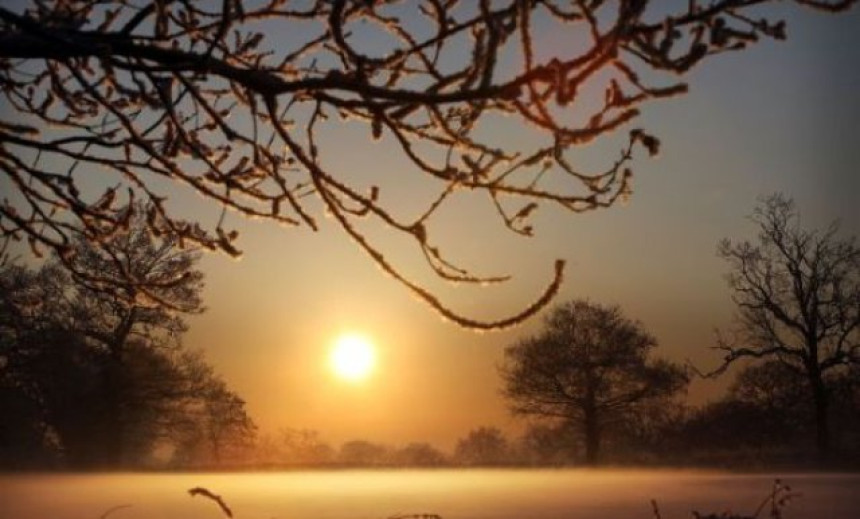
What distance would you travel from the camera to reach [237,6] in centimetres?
256

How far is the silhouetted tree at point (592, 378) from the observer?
3172cm

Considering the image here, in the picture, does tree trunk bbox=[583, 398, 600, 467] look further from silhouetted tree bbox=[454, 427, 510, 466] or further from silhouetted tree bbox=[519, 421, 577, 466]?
silhouetted tree bbox=[454, 427, 510, 466]

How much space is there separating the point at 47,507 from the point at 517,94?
1000 cm

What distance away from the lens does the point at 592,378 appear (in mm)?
32156

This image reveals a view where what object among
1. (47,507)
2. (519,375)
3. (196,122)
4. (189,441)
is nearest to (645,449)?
(519,375)

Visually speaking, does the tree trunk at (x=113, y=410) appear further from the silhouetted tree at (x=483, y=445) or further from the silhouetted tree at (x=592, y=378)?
the silhouetted tree at (x=483, y=445)

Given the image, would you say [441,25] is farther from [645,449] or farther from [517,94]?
[645,449]

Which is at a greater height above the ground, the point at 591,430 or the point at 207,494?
the point at 591,430

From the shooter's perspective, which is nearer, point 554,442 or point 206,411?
point 206,411

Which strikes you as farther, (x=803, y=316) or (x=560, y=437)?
(x=560, y=437)

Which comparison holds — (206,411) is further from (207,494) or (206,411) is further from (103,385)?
(207,494)

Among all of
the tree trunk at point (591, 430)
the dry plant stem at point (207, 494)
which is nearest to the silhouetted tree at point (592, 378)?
the tree trunk at point (591, 430)

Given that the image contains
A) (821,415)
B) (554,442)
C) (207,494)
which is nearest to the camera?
(207,494)

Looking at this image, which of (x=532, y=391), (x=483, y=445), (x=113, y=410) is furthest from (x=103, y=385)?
(x=483, y=445)
